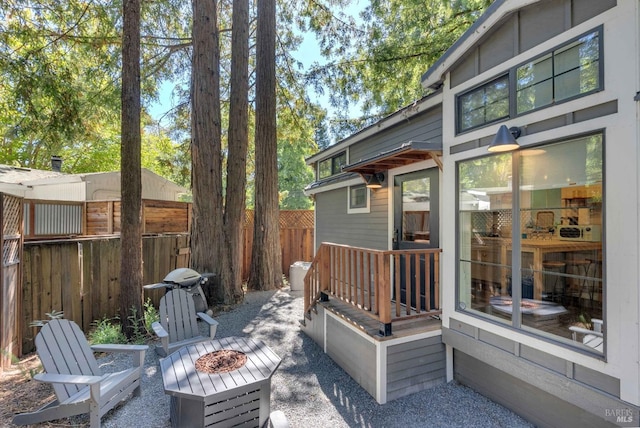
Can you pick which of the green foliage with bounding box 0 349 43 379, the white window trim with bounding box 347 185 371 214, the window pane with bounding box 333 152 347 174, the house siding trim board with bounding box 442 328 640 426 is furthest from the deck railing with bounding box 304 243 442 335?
the green foliage with bounding box 0 349 43 379

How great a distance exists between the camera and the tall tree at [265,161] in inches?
332

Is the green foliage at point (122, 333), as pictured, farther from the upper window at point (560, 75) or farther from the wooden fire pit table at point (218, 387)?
the upper window at point (560, 75)

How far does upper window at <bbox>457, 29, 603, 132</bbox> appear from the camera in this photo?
2433 mm

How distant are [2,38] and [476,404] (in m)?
8.60

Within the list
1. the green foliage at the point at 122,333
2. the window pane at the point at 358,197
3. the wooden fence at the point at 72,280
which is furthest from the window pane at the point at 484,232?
the wooden fence at the point at 72,280

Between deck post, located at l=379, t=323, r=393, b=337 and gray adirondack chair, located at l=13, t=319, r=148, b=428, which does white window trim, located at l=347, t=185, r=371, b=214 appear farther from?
gray adirondack chair, located at l=13, t=319, r=148, b=428

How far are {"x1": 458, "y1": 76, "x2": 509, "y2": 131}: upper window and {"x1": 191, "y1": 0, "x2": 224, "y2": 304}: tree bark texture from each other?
4.94 m

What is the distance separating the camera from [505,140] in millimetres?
2822

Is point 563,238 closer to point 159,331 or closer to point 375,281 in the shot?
point 375,281

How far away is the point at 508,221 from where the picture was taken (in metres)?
3.12

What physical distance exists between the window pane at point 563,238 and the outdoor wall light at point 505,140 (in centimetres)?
19

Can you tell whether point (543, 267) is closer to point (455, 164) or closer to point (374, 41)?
point (455, 164)

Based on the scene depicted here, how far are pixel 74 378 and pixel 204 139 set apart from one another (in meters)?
4.87

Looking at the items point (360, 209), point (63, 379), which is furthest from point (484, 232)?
point (63, 379)
